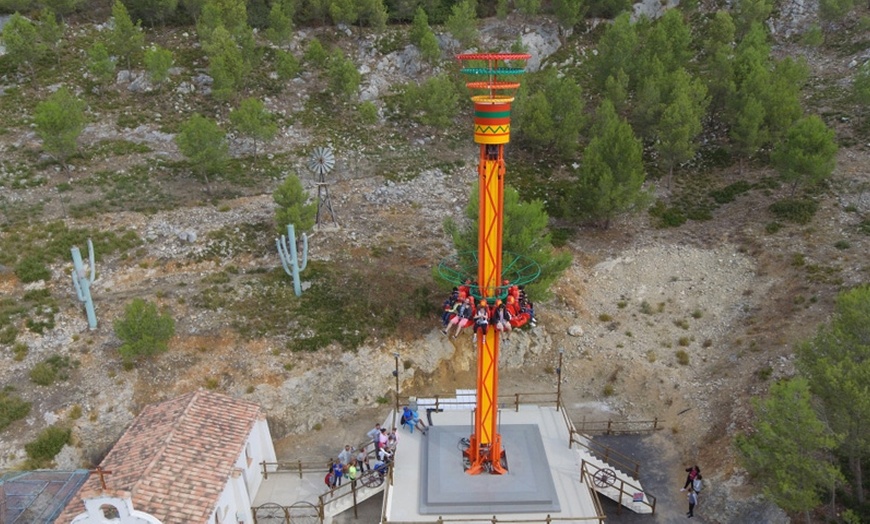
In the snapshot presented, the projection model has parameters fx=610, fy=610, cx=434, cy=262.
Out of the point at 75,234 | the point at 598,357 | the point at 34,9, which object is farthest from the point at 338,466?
the point at 34,9

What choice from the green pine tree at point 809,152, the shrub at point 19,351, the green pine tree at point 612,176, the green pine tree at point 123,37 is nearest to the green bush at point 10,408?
the shrub at point 19,351

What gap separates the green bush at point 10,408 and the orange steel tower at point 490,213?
18389mm

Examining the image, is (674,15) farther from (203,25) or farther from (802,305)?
(203,25)

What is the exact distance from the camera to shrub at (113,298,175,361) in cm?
→ 2611

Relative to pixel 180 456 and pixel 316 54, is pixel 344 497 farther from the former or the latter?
pixel 316 54

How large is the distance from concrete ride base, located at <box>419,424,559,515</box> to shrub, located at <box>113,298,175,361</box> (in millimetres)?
12555

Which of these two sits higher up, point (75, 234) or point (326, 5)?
point (326, 5)

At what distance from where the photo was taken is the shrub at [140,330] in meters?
26.1

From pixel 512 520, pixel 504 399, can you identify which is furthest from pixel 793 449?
pixel 504 399

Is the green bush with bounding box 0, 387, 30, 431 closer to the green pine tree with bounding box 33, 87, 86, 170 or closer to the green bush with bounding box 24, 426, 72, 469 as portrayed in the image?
the green bush with bounding box 24, 426, 72, 469

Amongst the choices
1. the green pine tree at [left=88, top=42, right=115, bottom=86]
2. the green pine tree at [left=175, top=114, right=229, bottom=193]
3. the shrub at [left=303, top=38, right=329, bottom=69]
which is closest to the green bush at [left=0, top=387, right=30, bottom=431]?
the green pine tree at [left=175, top=114, right=229, bottom=193]

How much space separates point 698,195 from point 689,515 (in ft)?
89.8

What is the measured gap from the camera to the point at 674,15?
54.3 meters

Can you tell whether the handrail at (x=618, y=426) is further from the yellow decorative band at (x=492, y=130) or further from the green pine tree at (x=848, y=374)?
the yellow decorative band at (x=492, y=130)
